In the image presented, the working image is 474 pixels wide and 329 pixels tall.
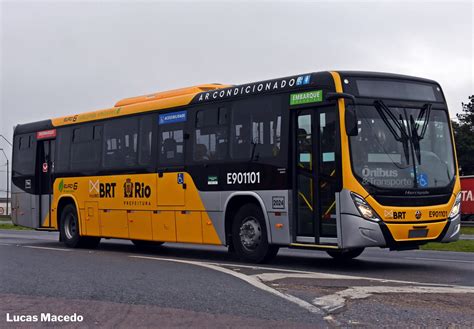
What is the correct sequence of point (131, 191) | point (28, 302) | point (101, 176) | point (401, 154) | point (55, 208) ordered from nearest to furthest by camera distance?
point (28, 302), point (401, 154), point (131, 191), point (101, 176), point (55, 208)

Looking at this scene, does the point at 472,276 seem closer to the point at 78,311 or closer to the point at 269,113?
the point at 269,113

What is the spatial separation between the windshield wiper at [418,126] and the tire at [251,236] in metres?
2.96

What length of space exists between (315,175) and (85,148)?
26.5 ft

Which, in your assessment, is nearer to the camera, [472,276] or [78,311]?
[78,311]

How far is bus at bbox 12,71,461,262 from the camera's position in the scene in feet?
39.0

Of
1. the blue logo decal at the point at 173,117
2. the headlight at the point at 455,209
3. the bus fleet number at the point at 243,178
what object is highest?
the blue logo decal at the point at 173,117

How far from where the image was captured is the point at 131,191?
55.0ft

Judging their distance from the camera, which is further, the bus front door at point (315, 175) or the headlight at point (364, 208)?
the bus front door at point (315, 175)

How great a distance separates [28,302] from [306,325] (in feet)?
12.0

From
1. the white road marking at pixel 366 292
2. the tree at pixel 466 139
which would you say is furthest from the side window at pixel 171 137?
the tree at pixel 466 139

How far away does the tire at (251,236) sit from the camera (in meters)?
13.4

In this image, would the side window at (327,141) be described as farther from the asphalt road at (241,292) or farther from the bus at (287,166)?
the asphalt road at (241,292)

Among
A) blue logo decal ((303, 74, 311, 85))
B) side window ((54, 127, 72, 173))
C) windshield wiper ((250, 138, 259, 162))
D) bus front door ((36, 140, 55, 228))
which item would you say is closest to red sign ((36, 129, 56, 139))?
bus front door ((36, 140, 55, 228))

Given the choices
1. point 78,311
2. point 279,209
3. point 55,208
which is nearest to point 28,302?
point 78,311
